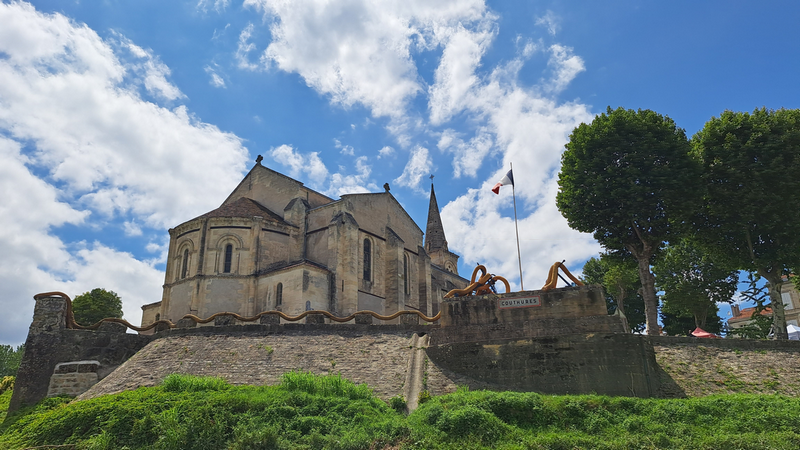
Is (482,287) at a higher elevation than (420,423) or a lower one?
higher

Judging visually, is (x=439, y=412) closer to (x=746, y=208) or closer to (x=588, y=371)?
(x=588, y=371)

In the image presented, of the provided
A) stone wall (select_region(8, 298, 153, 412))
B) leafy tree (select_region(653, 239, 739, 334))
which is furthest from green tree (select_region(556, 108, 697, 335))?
stone wall (select_region(8, 298, 153, 412))

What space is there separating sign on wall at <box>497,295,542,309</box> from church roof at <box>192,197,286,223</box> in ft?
60.5

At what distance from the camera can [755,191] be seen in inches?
884

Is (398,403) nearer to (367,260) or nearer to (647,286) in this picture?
(647,286)

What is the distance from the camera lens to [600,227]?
81.6 feet

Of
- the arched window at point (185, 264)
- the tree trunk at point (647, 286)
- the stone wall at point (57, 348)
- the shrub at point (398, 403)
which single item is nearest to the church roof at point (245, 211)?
the arched window at point (185, 264)

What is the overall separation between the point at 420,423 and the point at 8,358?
66.5 meters

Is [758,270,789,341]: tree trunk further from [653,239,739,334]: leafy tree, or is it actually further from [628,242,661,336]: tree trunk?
[653,239,739,334]: leafy tree

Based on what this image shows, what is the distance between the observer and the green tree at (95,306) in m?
40.4

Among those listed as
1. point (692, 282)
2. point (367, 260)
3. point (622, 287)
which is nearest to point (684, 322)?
point (622, 287)

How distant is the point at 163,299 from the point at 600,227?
24.7 m

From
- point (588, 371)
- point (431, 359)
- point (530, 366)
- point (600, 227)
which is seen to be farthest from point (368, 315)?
point (600, 227)

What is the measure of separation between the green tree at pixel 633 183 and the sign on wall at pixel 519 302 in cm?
878
